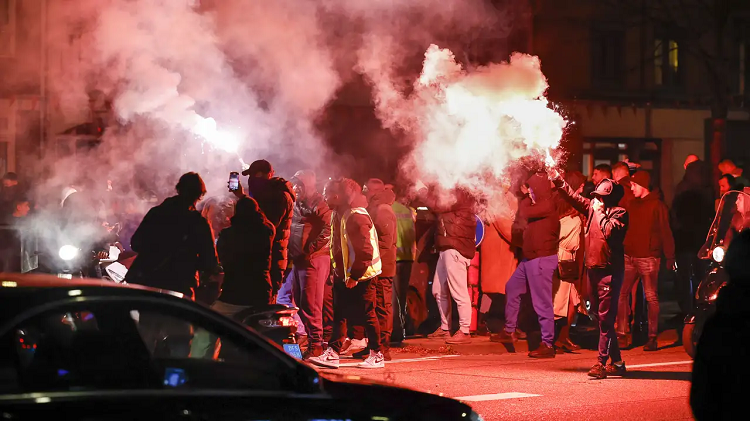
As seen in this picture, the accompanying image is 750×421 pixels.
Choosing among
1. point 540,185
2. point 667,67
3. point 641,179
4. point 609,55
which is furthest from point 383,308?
point 667,67

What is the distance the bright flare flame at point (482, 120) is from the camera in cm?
1279

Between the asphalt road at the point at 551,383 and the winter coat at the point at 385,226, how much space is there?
100 cm

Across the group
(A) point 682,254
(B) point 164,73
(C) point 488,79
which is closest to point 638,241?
(A) point 682,254

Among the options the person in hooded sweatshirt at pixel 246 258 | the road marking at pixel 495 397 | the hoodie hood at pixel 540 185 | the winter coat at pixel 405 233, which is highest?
the hoodie hood at pixel 540 185

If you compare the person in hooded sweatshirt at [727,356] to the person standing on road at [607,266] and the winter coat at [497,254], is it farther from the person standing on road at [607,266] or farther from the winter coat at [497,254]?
the winter coat at [497,254]

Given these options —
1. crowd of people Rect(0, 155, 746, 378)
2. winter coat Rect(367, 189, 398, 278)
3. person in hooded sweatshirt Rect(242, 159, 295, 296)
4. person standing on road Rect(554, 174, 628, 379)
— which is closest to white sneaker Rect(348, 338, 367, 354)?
crowd of people Rect(0, 155, 746, 378)

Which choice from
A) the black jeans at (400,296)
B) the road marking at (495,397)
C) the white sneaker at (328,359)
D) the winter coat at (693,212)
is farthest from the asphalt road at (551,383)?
the winter coat at (693,212)

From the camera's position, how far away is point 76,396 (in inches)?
154

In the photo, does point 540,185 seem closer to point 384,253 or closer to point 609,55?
point 384,253

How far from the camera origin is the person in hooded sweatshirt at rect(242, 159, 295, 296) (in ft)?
33.6

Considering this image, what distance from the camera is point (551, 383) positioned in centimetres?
971

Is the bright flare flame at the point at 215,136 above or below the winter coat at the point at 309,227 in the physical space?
above

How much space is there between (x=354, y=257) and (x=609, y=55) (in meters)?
21.6

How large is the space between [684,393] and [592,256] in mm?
1560
